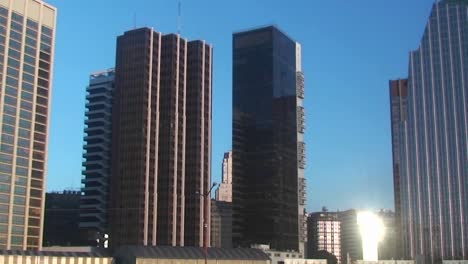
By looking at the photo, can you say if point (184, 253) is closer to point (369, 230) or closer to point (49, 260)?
point (49, 260)

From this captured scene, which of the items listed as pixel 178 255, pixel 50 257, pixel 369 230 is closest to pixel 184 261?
pixel 178 255

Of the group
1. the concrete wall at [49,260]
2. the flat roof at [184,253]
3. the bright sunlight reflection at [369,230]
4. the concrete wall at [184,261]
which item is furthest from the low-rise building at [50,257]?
the bright sunlight reflection at [369,230]

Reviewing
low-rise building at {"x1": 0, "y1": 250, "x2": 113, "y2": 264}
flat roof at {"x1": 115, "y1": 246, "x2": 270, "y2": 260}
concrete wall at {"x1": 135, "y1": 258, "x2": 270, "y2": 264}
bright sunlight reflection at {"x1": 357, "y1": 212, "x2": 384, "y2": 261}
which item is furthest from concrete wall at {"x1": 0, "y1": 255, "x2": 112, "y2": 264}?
bright sunlight reflection at {"x1": 357, "y1": 212, "x2": 384, "y2": 261}

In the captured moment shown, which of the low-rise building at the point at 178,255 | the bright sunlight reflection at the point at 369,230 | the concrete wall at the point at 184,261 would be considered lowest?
the concrete wall at the point at 184,261

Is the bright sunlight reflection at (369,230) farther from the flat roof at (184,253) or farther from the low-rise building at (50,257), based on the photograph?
the low-rise building at (50,257)

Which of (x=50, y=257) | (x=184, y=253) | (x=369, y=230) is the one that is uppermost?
(x=369, y=230)

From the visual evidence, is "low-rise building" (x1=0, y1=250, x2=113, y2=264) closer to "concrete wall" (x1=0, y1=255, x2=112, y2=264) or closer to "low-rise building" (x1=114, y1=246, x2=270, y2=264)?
"concrete wall" (x1=0, y1=255, x2=112, y2=264)

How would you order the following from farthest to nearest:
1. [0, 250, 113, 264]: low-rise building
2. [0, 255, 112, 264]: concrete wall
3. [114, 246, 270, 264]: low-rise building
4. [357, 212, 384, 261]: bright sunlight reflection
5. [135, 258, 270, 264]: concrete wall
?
[357, 212, 384, 261]: bright sunlight reflection, [114, 246, 270, 264]: low-rise building, [135, 258, 270, 264]: concrete wall, [0, 250, 113, 264]: low-rise building, [0, 255, 112, 264]: concrete wall

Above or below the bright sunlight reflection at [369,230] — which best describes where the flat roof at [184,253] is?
below

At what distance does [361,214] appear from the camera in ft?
621

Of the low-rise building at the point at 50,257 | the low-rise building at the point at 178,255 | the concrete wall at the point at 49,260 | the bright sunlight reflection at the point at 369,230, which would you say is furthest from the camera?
the bright sunlight reflection at the point at 369,230

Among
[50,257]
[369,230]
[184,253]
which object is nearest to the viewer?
[50,257]

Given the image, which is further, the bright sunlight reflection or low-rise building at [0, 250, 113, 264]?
the bright sunlight reflection

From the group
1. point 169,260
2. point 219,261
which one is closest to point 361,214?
point 219,261
